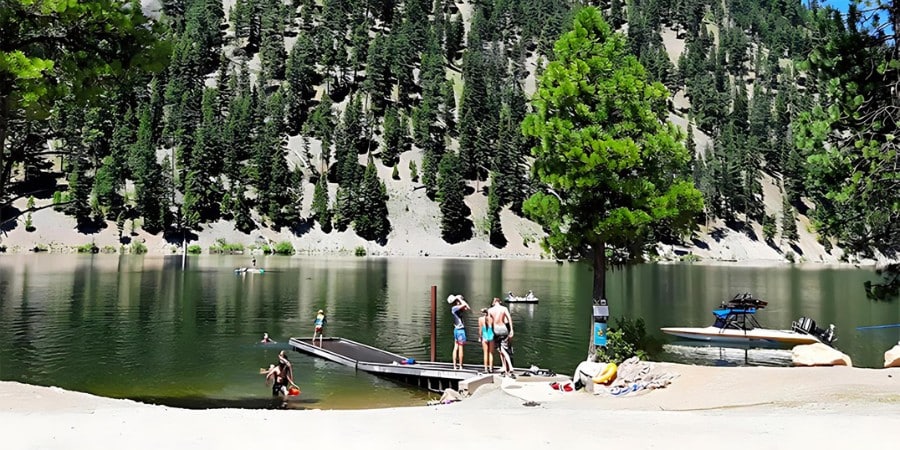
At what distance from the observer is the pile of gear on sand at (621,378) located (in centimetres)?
1557

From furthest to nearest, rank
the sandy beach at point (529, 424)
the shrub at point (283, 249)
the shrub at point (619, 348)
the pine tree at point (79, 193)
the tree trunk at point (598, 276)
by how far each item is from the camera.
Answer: the shrub at point (283, 249) < the pine tree at point (79, 193) < the tree trunk at point (598, 276) < the shrub at point (619, 348) < the sandy beach at point (529, 424)

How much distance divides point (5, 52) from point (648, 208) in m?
16.4

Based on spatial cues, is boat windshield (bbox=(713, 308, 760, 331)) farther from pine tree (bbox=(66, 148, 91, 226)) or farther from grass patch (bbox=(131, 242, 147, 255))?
pine tree (bbox=(66, 148, 91, 226))

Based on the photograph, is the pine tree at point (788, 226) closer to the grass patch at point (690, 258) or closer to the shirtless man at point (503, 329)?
the grass patch at point (690, 258)

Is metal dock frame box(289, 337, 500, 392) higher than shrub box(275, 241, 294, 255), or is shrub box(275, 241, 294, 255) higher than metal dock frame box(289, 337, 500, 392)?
shrub box(275, 241, 294, 255)

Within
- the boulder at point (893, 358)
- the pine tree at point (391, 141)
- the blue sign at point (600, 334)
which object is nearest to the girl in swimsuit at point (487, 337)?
the blue sign at point (600, 334)

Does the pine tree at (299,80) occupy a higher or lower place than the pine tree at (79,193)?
higher

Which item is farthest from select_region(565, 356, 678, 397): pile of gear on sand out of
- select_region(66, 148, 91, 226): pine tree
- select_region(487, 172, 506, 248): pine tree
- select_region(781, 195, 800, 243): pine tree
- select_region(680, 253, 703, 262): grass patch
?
select_region(781, 195, 800, 243): pine tree

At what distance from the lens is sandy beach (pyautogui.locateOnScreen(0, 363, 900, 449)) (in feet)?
27.2

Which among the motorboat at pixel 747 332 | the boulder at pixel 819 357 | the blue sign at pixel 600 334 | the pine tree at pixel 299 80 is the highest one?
the pine tree at pixel 299 80

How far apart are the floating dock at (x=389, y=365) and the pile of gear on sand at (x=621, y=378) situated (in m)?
4.08

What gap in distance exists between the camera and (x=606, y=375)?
16.3 m

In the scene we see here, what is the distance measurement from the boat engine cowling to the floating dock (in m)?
17.7

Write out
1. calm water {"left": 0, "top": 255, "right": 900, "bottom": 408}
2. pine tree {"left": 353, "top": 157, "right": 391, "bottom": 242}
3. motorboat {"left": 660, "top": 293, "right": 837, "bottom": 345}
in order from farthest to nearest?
pine tree {"left": 353, "top": 157, "right": 391, "bottom": 242} → motorboat {"left": 660, "top": 293, "right": 837, "bottom": 345} → calm water {"left": 0, "top": 255, "right": 900, "bottom": 408}
